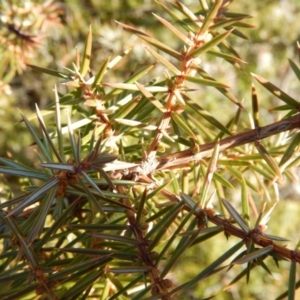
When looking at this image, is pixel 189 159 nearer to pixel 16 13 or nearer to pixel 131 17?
pixel 16 13

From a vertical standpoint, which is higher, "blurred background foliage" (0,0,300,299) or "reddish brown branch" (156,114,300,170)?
"blurred background foliage" (0,0,300,299)

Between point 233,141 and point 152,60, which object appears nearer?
point 233,141

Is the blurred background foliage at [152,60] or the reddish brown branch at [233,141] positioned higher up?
the blurred background foliage at [152,60]

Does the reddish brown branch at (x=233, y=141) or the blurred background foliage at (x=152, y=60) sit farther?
the blurred background foliage at (x=152, y=60)

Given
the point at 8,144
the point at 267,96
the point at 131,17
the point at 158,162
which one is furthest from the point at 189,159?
the point at 267,96

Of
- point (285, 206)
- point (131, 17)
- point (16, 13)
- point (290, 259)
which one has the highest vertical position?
point (131, 17)

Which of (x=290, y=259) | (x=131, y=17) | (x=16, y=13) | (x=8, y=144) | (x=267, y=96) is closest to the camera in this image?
(x=290, y=259)

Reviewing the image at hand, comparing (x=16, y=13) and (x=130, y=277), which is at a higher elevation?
(x=16, y=13)

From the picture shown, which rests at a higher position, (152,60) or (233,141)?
(152,60)

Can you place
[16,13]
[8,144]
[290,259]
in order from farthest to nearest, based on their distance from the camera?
[8,144]
[16,13]
[290,259]

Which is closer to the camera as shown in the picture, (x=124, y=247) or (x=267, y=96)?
(x=124, y=247)

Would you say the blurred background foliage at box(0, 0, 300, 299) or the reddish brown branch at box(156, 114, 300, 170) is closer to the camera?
the reddish brown branch at box(156, 114, 300, 170)
